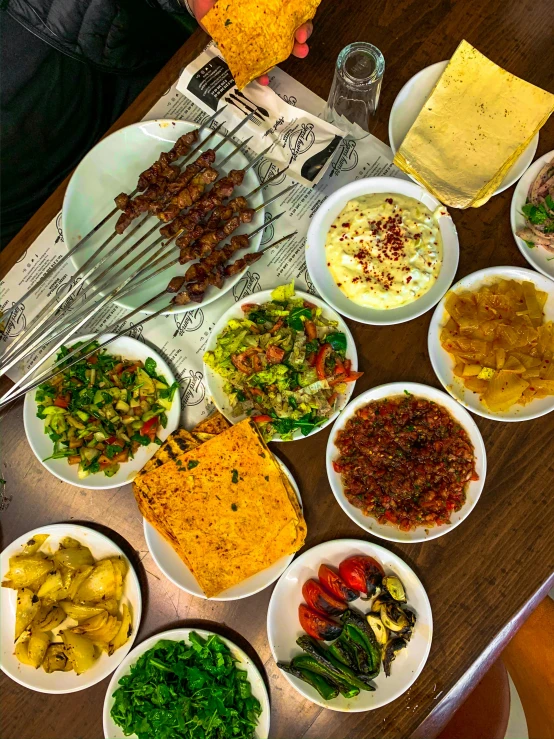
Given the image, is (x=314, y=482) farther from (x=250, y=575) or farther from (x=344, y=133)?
(x=344, y=133)

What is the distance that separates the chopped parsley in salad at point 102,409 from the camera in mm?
2275

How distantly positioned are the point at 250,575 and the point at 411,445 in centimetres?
87

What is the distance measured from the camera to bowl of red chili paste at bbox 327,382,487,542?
87.5 inches

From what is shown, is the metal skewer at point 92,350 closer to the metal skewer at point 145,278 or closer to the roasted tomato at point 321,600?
the metal skewer at point 145,278

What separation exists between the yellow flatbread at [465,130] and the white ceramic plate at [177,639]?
206cm

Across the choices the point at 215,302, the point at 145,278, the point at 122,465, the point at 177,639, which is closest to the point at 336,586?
the point at 177,639

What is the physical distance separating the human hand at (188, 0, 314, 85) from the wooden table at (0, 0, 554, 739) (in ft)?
0.35

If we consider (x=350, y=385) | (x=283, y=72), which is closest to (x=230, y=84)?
(x=283, y=72)

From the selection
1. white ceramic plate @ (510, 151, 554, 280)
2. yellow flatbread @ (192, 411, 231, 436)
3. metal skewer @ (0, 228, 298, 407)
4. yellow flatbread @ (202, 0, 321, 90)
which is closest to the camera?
yellow flatbread @ (202, 0, 321, 90)

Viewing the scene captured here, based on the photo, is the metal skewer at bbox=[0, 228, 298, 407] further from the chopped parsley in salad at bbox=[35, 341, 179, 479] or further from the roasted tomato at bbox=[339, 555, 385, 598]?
the roasted tomato at bbox=[339, 555, 385, 598]

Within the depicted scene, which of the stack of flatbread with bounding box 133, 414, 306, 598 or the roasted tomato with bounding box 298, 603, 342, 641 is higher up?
the stack of flatbread with bounding box 133, 414, 306, 598

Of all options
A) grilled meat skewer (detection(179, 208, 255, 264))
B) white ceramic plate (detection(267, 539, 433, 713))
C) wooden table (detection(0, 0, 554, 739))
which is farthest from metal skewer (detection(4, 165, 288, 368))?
white ceramic plate (detection(267, 539, 433, 713))

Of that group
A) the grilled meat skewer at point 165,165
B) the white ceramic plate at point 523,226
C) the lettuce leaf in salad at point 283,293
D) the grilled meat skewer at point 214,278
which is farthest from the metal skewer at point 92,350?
the white ceramic plate at point 523,226

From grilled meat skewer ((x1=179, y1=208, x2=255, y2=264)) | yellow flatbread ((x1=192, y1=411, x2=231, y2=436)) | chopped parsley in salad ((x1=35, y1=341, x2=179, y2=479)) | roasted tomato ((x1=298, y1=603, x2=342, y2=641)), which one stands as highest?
grilled meat skewer ((x1=179, y1=208, x2=255, y2=264))
